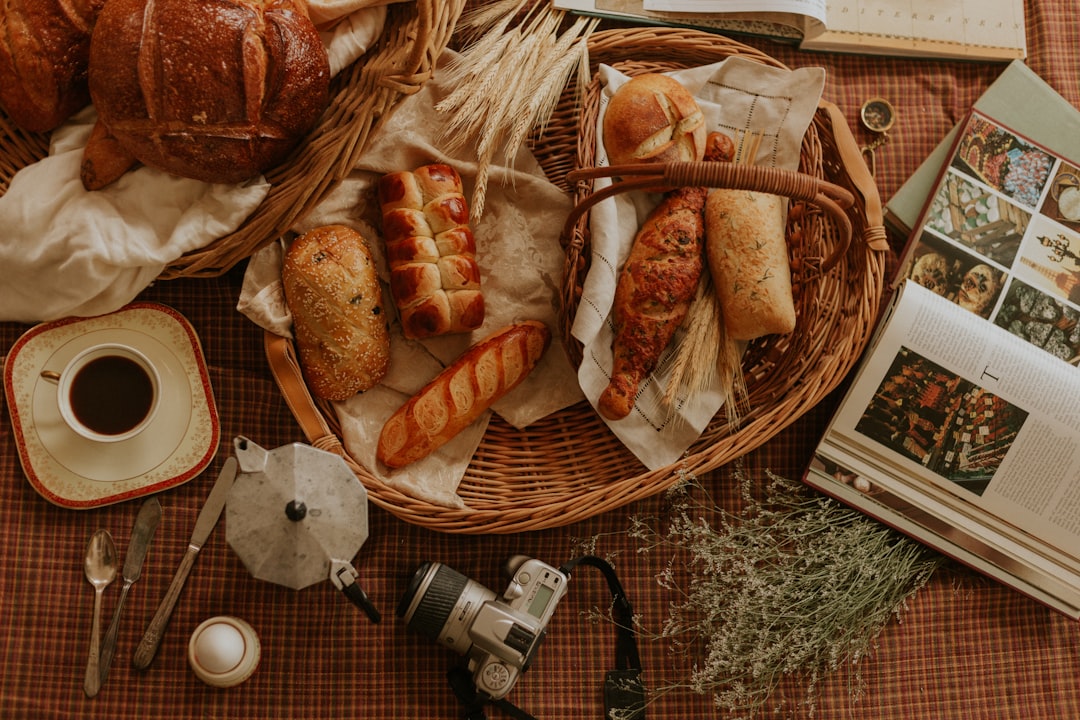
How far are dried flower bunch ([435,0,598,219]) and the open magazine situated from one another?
2.84 ft

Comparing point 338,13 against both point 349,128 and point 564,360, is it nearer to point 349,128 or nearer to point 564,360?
point 349,128

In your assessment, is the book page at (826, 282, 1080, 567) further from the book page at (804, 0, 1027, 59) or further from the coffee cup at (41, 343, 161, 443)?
the coffee cup at (41, 343, 161, 443)

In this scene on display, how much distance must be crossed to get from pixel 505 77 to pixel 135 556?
122 cm

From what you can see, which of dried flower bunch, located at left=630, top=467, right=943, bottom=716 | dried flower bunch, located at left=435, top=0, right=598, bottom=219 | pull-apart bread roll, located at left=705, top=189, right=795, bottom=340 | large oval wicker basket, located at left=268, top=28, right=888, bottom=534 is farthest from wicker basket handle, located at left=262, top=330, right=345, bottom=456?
pull-apart bread roll, located at left=705, top=189, right=795, bottom=340

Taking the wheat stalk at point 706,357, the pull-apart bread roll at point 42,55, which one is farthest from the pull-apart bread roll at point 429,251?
the pull-apart bread roll at point 42,55

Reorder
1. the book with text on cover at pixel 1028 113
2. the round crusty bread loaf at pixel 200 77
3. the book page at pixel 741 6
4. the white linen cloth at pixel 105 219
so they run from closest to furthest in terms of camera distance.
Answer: the round crusty bread loaf at pixel 200 77
the white linen cloth at pixel 105 219
the book page at pixel 741 6
the book with text on cover at pixel 1028 113

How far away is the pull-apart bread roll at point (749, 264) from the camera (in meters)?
1.52

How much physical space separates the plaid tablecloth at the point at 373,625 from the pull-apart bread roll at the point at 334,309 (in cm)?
17

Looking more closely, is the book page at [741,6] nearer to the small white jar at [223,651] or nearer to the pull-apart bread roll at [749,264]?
the pull-apart bread roll at [749,264]

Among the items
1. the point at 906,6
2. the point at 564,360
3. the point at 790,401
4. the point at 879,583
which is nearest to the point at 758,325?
the point at 790,401

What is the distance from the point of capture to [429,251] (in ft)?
5.05

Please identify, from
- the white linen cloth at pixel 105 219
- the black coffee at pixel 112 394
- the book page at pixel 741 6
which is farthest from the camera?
the book page at pixel 741 6

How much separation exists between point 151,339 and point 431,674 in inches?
35.7

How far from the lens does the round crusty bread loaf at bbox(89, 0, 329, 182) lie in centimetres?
124
